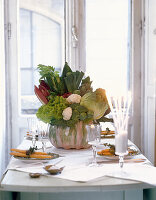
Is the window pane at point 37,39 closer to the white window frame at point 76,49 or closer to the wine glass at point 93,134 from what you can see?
the white window frame at point 76,49

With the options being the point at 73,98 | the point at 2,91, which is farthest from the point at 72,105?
the point at 2,91

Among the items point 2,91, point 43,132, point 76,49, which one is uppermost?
point 76,49

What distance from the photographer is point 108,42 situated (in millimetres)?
3762

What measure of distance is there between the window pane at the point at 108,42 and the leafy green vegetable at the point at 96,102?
1.70m

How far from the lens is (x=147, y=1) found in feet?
11.6

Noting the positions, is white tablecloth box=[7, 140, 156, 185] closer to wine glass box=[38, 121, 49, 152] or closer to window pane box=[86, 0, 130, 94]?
wine glass box=[38, 121, 49, 152]

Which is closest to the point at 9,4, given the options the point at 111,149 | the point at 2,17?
the point at 2,17

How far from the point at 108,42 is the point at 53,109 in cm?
195

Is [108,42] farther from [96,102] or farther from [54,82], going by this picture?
[96,102]

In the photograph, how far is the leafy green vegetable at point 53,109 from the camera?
199 cm

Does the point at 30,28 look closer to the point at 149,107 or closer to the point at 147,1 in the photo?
the point at 147,1

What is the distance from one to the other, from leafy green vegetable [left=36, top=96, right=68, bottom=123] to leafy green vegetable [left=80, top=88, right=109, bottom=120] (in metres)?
0.12

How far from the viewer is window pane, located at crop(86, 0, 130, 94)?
372 centimetres

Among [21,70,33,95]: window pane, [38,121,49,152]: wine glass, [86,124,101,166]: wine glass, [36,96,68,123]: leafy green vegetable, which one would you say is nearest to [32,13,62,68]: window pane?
[21,70,33,95]: window pane
